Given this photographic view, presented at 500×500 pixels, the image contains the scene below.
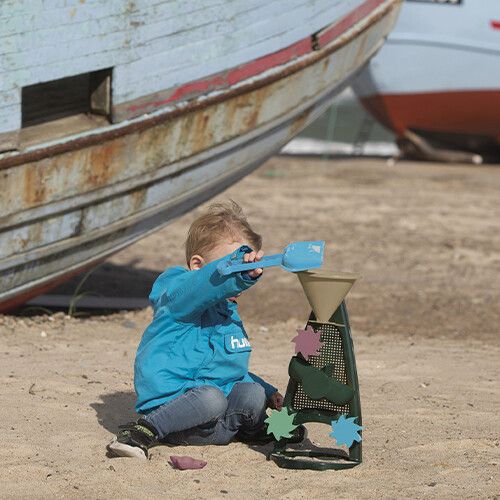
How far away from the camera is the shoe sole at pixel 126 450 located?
3.67 metres

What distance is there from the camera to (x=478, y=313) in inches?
Answer: 274

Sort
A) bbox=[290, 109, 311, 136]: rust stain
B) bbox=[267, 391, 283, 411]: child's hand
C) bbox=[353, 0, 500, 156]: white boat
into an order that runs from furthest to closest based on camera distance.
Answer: bbox=[353, 0, 500, 156]: white boat < bbox=[290, 109, 311, 136]: rust stain < bbox=[267, 391, 283, 411]: child's hand

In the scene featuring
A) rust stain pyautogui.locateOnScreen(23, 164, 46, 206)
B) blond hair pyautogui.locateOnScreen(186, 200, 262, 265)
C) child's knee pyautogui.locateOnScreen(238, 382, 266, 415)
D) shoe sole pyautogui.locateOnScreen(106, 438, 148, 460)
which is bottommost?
shoe sole pyautogui.locateOnScreen(106, 438, 148, 460)

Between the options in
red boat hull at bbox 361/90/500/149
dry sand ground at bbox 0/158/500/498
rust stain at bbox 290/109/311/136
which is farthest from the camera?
red boat hull at bbox 361/90/500/149

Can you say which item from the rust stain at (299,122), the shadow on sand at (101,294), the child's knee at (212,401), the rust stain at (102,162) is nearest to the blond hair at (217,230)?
the child's knee at (212,401)

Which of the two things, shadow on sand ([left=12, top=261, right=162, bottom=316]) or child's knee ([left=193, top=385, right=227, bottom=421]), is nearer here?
child's knee ([left=193, top=385, right=227, bottom=421])

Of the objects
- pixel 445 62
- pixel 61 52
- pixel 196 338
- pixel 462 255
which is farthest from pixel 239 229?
pixel 445 62

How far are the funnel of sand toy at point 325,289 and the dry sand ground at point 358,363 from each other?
0.51 m

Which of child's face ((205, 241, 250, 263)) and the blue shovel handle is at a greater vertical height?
the blue shovel handle

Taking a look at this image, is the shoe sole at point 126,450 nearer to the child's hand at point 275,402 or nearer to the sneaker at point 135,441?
the sneaker at point 135,441

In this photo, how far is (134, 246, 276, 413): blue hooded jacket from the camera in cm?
379

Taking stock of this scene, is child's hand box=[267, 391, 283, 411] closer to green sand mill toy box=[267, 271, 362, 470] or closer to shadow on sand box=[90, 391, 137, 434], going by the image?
green sand mill toy box=[267, 271, 362, 470]

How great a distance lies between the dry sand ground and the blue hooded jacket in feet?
0.73

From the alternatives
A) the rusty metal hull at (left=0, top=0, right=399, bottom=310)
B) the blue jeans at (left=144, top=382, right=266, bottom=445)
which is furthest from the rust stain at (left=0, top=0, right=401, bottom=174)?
the blue jeans at (left=144, top=382, right=266, bottom=445)
